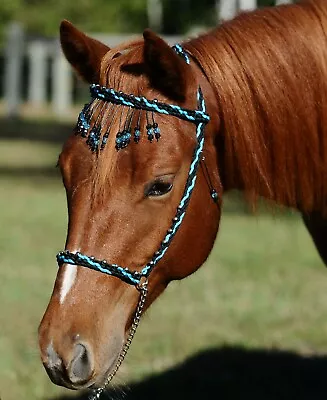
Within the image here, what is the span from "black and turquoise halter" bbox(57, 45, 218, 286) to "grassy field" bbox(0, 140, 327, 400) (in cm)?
67

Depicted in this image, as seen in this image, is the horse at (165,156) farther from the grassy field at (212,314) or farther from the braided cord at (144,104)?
the grassy field at (212,314)

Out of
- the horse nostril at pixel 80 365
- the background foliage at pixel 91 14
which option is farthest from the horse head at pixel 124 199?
the background foliage at pixel 91 14

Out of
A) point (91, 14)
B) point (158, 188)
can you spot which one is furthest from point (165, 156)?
point (91, 14)

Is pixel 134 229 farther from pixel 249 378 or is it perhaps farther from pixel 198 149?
pixel 249 378

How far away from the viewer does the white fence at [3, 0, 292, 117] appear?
77.7ft

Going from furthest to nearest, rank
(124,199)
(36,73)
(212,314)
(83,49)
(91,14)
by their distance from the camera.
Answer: (91,14), (36,73), (212,314), (83,49), (124,199)

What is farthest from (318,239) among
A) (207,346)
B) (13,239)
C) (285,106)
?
(13,239)

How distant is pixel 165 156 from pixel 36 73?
23.2 m

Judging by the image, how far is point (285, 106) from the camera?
Answer: 10.7 feet

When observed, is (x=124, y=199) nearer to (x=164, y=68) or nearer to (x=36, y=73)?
(x=164, y=68)

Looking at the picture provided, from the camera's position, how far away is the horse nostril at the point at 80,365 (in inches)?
106

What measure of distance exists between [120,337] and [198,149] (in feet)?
2.35

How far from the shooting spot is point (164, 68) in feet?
9.64

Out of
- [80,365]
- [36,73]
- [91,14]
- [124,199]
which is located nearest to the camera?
[80,365]
